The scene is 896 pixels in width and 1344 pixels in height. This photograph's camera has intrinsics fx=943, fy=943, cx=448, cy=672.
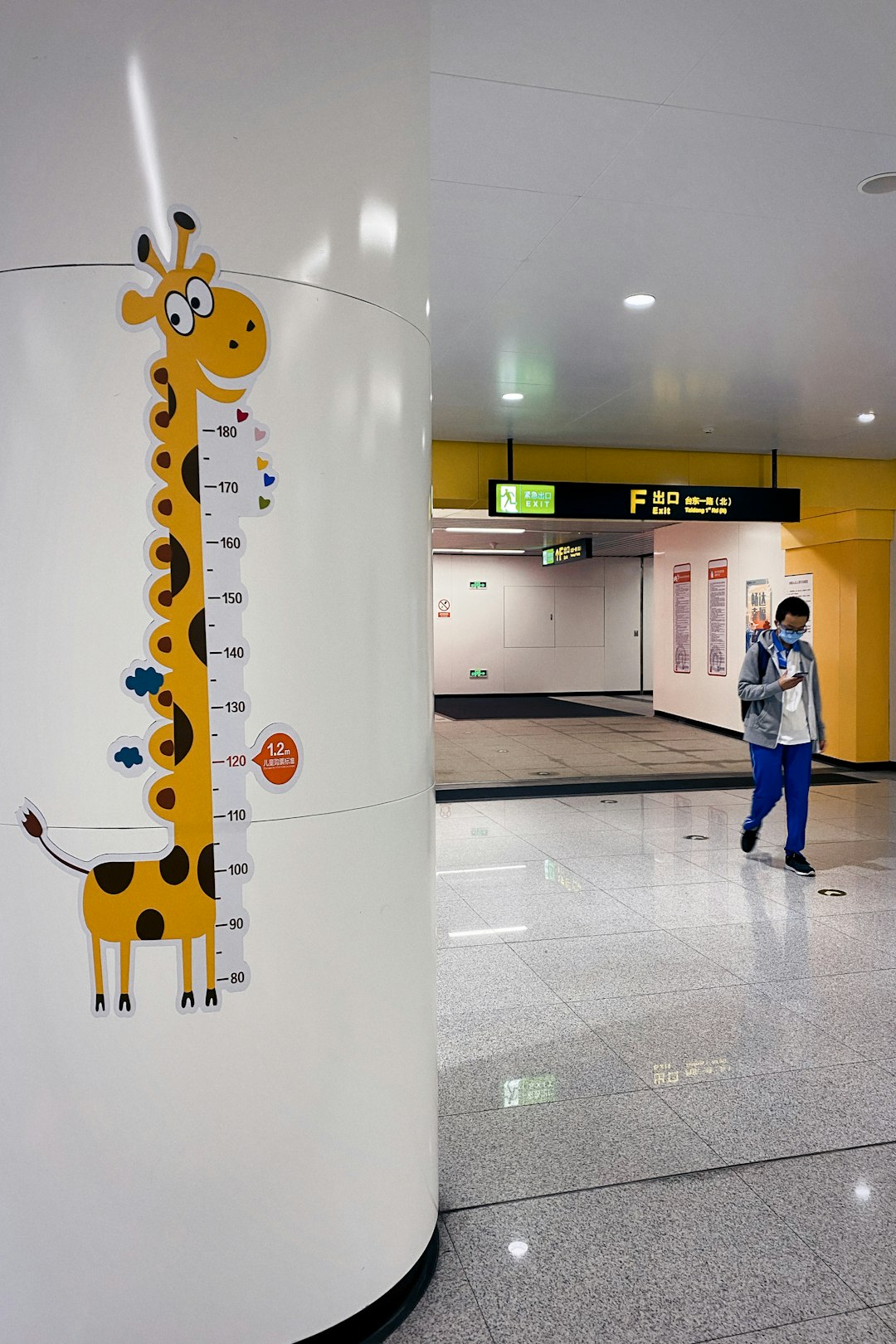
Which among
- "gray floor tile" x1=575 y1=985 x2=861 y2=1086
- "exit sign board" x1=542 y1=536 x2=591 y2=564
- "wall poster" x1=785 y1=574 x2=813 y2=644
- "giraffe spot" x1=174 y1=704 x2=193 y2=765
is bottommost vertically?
"gray floor tile" x1=575 y1=985 x2=861 y2=1086

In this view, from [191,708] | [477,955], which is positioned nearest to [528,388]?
[477,955]

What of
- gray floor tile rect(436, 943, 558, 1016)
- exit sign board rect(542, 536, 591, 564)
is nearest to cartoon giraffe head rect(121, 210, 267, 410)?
gray floor tile rect(436, 943, 558, 1016)

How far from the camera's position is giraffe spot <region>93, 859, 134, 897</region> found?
1793 millimetres

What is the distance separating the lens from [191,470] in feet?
5.94

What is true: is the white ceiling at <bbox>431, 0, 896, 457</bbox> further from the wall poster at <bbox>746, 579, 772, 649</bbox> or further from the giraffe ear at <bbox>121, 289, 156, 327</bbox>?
the wall poster at <bbox>746, 579, 772, 649</bbox>

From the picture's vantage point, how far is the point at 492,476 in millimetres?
9508

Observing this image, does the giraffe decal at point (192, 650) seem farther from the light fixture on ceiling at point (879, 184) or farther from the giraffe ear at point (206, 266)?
the light fixture on ceiling at point (879, 184)

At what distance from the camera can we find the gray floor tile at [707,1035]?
331 centimetres

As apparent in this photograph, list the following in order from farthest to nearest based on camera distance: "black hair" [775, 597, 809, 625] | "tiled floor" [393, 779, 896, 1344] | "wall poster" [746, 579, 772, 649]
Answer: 1. "wall poster" [746, 579, 772, 649]
2. "black hair" [775, 597, 809, 625]
3. "tiled floor" [393, 779, 896, 1344]

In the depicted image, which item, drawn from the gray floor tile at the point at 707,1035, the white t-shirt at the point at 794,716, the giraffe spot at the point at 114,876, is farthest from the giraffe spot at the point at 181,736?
the white t-shirt at the point at 794,716

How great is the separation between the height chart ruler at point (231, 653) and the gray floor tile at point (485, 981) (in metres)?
2.14

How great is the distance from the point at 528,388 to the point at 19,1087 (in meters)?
6.44

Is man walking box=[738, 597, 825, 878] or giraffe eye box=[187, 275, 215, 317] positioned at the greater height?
giraffe eye box=[187, 275, 215, 317]

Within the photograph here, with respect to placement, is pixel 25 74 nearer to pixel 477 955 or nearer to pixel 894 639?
pixel 477 955
